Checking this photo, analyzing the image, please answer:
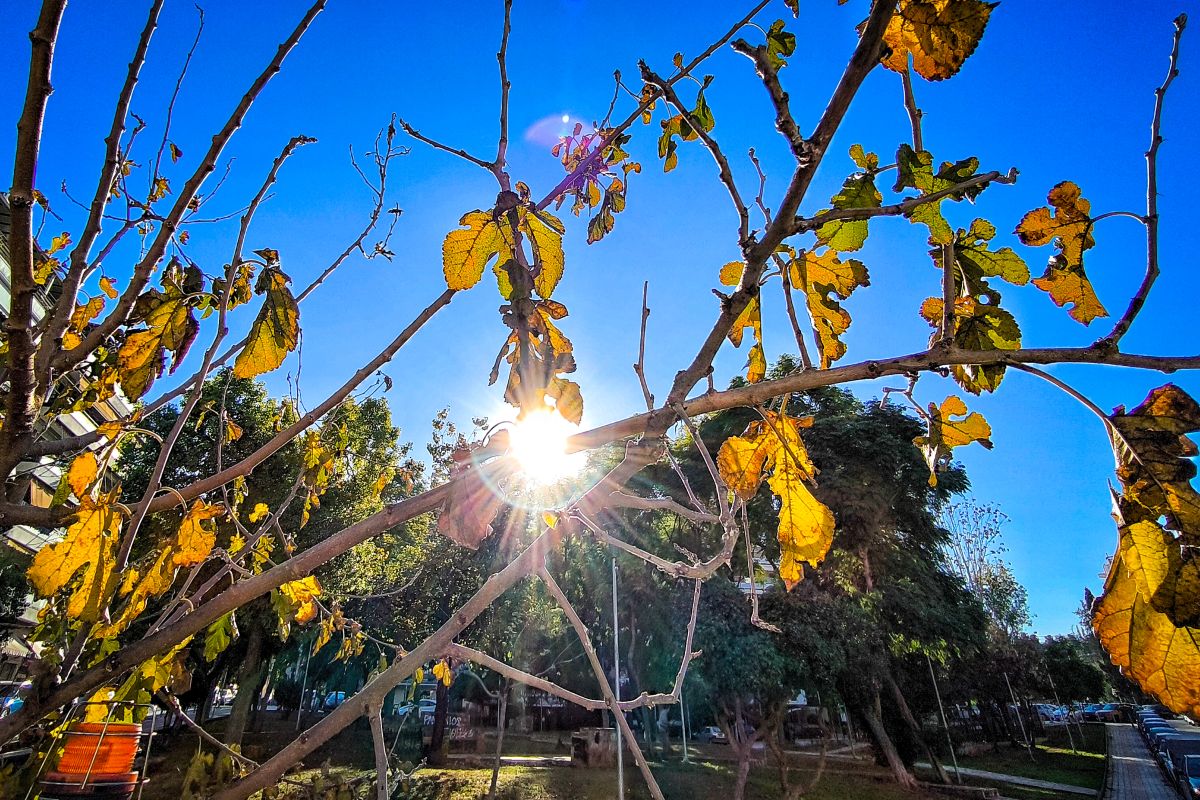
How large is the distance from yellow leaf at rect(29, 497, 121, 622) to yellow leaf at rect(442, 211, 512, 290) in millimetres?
754

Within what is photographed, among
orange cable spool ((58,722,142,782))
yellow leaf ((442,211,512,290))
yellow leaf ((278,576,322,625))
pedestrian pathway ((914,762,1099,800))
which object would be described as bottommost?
pedestrian pathway ((914,762,1099,800))

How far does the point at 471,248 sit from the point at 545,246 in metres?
0.10

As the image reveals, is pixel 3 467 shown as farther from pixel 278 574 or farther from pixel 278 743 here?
pixel 278 743

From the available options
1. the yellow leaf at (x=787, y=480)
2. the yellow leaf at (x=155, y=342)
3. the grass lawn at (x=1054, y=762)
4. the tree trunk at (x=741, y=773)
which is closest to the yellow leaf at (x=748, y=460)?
the yellow leaf at (x=787, y=480)

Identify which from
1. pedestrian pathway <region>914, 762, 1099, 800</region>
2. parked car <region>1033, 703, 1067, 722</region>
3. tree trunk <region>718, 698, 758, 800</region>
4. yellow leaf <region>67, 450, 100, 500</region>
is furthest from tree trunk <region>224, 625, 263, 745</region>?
parked car <region>1033, 703, 1067, 722</region>

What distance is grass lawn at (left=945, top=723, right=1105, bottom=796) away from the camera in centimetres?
1612

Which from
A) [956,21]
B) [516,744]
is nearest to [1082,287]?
[956,21]

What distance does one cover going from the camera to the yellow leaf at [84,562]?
0.92 metres

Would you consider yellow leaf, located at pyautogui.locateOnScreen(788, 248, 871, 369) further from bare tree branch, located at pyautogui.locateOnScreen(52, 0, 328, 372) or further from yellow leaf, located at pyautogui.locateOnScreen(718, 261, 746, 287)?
bare tree branch, located at pyautogui.locateOnScreen(52, 0, 328, 372)

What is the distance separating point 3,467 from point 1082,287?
1630 millimetres

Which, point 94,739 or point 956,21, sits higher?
point 956,21

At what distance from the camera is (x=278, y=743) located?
1491 centimetres

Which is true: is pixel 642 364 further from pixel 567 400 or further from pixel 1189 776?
pixel 1189 776

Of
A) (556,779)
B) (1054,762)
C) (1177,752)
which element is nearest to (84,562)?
(556,779)
